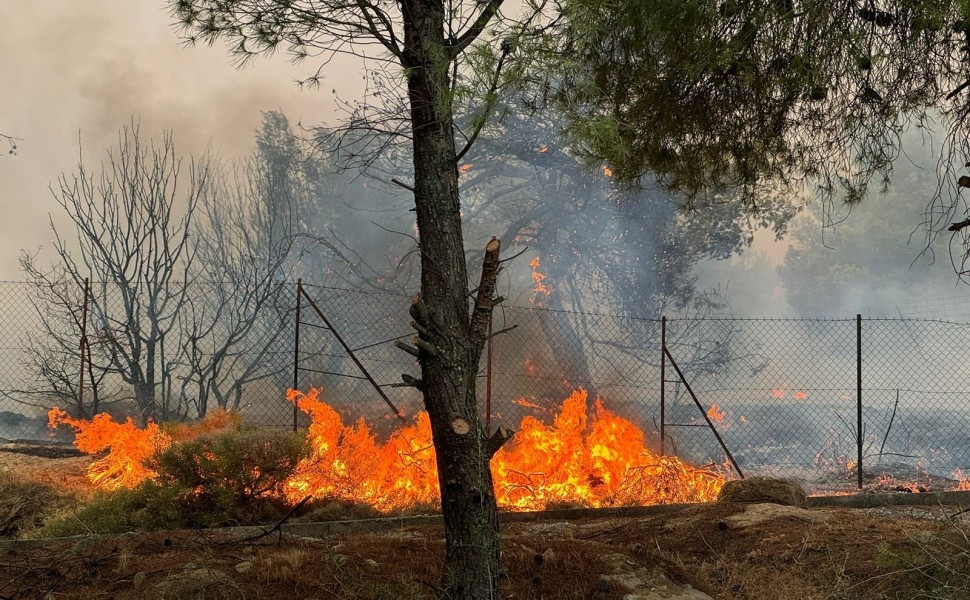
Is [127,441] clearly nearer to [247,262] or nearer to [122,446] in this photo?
[122,446]

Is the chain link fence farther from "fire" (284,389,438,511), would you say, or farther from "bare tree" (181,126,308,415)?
"fire" (284,389,438,511)

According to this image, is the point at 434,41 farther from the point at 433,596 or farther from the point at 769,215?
the point at 769,215

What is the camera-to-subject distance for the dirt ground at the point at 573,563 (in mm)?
4059

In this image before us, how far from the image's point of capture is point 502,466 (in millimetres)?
8172

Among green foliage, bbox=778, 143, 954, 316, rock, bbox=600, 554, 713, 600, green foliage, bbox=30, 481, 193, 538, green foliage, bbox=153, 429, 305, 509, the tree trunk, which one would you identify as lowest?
rock, bbox=600, 554, 713, 600

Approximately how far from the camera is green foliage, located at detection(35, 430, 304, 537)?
239 inches

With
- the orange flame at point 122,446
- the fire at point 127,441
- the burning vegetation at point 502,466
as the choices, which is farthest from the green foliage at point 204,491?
the orange flame at point 122,446

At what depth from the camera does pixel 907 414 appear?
20.1 m

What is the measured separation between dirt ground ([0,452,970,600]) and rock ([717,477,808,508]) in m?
0.59

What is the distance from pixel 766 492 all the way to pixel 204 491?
4636 millimetres

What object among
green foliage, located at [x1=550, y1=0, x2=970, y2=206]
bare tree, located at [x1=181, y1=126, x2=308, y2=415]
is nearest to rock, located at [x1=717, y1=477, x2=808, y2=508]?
green foliage, located at [x1=550, y1=0, x2=970, y2=206]

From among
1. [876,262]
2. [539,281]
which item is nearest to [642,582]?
[539,281]

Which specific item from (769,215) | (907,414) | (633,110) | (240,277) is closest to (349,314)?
(240,277)

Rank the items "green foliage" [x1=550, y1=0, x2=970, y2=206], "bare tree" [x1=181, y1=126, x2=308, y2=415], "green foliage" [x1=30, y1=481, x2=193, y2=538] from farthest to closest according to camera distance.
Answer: "bare tree" [x1=181, y1=126, x2=308, y2=415] → "green foliage" [x1=30, y1=481, x2=193, y2=538] → "green foliage" [x1=550, y1=0, x2=970, y2=206]
